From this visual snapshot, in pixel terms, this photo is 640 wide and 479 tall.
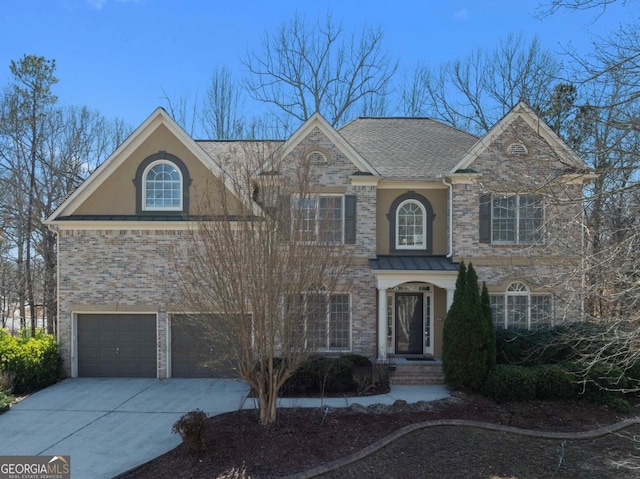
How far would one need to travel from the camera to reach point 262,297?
777 centimetres

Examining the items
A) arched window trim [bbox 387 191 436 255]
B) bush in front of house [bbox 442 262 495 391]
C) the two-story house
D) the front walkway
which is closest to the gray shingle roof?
the two-story house

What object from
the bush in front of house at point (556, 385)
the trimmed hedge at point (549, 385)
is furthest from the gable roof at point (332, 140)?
the bush in front of house at point (556, 385)

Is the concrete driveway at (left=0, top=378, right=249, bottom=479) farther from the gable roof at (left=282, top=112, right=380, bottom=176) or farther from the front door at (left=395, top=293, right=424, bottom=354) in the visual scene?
the gable roof at (left=282, top=112, right=380, bottom=176)

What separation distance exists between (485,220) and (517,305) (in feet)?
9.66

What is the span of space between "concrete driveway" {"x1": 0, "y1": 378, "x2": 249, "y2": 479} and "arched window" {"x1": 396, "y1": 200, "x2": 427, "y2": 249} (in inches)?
274

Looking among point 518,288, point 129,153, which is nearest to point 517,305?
point 518,288

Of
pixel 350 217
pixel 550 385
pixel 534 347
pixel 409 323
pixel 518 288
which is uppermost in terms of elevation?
pixel 350 217

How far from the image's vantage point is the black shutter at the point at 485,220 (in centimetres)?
1348

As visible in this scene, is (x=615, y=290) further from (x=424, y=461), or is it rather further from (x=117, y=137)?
(x=117, y=137)

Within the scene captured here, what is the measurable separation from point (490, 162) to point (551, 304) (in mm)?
4944

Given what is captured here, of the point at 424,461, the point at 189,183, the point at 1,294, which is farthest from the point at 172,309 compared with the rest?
the point at 1,294

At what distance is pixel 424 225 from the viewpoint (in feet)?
46.6

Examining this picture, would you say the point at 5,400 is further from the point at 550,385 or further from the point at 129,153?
the point at 550,385

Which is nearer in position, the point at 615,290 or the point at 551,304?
the point at 615,290
